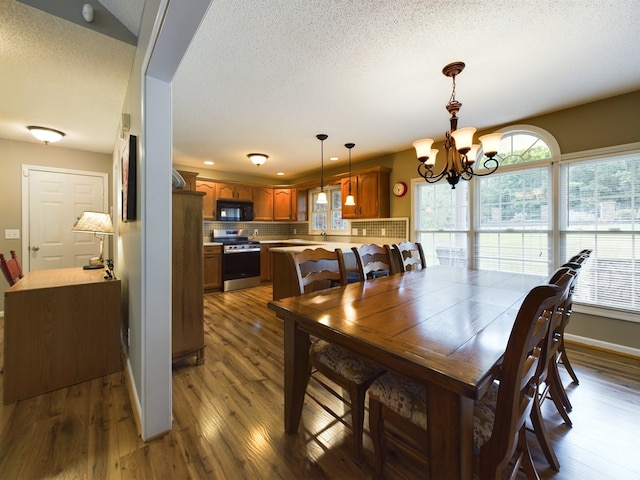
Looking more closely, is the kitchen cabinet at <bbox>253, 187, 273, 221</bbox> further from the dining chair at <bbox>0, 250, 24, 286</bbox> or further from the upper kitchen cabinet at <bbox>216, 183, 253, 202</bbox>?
the dining chair at <bbox>0, 250, 24, 286</bbox>

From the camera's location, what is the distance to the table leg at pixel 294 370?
57.1 inches

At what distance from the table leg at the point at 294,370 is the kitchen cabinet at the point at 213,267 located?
375 centimetres

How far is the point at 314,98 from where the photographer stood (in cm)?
258

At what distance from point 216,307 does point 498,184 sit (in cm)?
423

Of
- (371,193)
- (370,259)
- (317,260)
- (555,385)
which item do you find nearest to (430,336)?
(317,260)

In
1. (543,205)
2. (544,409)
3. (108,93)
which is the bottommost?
(544,409)

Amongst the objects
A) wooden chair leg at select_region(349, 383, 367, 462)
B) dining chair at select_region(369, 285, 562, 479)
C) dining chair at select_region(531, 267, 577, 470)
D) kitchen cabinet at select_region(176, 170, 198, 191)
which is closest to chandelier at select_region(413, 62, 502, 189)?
dining chair at select_region(531, 267, 577, 470)

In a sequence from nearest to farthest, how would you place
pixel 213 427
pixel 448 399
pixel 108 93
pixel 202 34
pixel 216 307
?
pixel 448 399 < pixel 213 427 < pixel 202 34 < pixel 108 93 < pixel 216 307

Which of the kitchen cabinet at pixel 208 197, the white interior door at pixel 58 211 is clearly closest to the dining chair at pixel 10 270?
the white interior door at pixel 58 211

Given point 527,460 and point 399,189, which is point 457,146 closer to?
point 527,460

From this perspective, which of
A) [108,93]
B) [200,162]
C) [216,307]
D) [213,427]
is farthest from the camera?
[200,162]

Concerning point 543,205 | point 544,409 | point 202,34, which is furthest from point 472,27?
point 544,409

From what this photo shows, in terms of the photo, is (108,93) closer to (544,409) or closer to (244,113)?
(244,113)

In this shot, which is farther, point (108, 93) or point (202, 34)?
point (108, 93)
